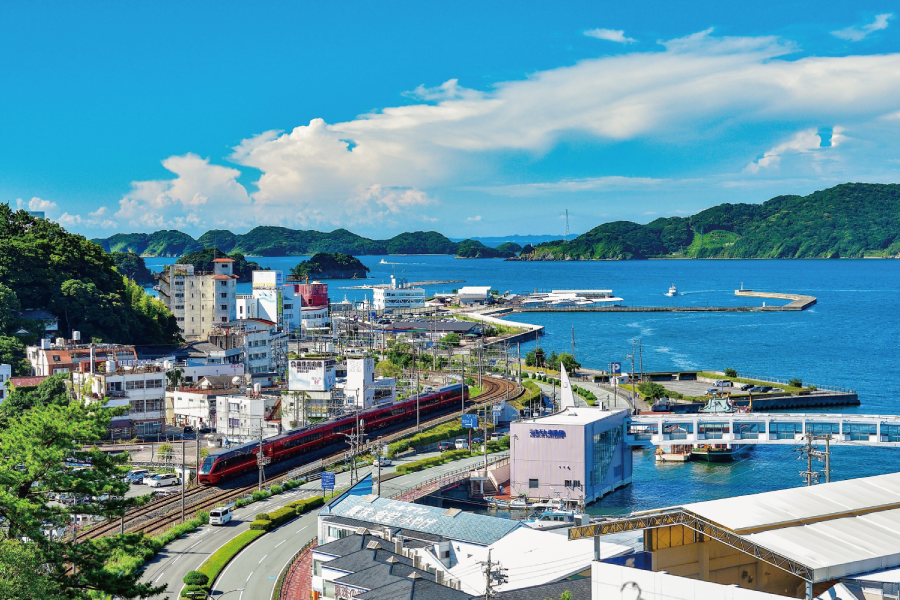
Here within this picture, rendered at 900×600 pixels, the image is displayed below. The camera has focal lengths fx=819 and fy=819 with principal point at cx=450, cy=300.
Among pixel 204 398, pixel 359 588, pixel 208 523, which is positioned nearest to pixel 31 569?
pixel 359 588

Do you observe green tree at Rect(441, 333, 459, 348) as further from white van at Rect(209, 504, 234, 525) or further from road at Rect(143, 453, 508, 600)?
white van at Rect(209, 504, 234, 525)

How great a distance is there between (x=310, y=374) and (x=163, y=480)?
1092cm

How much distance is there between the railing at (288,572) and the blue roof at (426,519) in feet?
4.56

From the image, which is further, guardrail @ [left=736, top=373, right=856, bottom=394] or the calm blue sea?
guardrail @ [left=736, top=373, right=856, bottom=394]

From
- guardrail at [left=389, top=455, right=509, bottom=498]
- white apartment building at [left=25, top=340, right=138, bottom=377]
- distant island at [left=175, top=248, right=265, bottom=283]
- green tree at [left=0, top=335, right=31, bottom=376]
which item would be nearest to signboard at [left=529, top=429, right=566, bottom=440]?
guardrail at [left=389, top=455, right=509, bottom=498]

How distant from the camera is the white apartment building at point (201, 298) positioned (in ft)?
224

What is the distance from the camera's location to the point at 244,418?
38656mm

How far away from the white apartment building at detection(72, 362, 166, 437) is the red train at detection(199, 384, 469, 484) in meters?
9.12

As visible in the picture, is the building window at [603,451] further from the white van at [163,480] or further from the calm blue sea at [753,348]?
the white van at [163,480]

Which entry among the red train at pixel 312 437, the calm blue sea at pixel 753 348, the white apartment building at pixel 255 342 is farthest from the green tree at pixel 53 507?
the white apartment building at pixel 255 342

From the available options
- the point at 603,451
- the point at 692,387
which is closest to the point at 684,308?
the point at 692,387

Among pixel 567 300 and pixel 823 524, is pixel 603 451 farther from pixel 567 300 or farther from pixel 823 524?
pixel 567 300

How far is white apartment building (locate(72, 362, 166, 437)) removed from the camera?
39.0 metres

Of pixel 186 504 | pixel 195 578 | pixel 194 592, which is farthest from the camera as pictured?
pixel 186 504
